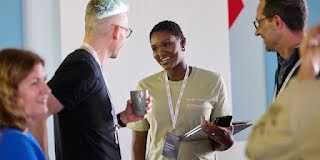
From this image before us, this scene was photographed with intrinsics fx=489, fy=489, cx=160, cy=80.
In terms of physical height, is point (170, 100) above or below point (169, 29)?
below

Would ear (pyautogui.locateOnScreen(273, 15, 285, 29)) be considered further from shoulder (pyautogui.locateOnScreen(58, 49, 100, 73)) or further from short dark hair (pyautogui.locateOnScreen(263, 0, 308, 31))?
shoulder (pyautogui.locateOnScreen(58, 49, 100, 73))

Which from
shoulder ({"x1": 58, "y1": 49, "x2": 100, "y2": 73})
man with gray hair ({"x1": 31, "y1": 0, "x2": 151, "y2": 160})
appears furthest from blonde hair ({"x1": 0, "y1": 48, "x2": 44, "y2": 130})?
shoulder ({"x1": 58, "y1": 49, "x2": 100, "y2": 73})

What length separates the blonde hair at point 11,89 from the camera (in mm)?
1437

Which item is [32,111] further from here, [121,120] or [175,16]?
[175,16]

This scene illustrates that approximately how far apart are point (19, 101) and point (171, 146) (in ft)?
3.45

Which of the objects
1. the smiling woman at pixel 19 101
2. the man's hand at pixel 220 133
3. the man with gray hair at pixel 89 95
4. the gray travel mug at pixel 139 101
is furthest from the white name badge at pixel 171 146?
the smiling woman at pixel 19 101

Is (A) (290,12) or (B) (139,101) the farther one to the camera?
(B) (139,101)

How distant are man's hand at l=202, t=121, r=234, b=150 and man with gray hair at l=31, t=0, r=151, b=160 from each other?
483 mm

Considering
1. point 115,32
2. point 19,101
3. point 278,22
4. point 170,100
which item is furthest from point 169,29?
point 19,101

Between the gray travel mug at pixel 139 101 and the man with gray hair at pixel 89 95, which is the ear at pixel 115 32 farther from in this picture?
the gray travel mug at pixel 139 101

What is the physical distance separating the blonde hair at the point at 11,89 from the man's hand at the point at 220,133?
1036 mm

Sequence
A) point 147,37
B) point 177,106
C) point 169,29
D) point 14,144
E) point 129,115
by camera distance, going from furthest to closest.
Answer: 1. point 147,37
2. point 169,29
3. point 177,106
4. point 129,115
5. point 14,144

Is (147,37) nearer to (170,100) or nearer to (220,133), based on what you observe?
(170,100)

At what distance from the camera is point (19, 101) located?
1.45 m
